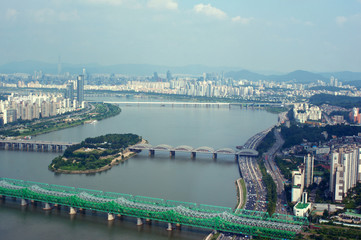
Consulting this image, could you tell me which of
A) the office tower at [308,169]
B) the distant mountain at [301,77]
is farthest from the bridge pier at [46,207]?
the distant mountain at [301,77]

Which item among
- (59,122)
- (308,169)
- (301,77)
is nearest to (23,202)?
(308,169)

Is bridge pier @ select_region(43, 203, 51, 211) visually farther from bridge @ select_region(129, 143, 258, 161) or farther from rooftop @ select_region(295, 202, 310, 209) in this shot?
bridge @ select_region(129, 143, 258, 161)

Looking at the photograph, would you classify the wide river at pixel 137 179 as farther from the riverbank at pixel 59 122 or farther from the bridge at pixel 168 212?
the riverbank at pixel 59 122

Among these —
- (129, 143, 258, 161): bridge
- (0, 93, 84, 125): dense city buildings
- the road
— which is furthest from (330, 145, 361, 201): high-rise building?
(0, 93, 84, 125): dense city buildings

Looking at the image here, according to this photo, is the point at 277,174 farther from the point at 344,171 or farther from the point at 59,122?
the point at 59,122

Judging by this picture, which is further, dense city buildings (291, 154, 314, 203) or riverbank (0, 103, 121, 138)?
riverbank (0, 103, 121, 138)

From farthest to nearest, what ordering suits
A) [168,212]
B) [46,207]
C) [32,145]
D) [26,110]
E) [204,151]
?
[26,110] < [32,145] < [204,151] < [46,207] < [168,212]

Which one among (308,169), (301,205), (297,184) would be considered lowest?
(301,205)
